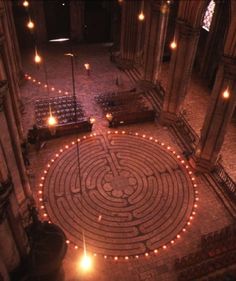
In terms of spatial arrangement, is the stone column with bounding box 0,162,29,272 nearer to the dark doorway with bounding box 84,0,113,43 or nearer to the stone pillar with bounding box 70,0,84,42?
the stone pillar with bounding box 70,0,84,42

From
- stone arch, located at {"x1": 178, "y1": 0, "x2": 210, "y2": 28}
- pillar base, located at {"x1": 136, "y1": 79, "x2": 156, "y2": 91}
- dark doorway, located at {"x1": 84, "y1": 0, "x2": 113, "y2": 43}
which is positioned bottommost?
pillar base, located at {"x1": 136, "y1": 79, "x2": 156, "y2": 91}

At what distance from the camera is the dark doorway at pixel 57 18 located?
94.2 ft

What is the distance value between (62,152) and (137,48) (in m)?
12.8

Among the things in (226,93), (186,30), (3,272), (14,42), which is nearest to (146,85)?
(186,30)

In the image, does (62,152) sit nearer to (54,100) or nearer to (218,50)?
(54,100)

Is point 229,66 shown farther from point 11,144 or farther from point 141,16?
point 141,16

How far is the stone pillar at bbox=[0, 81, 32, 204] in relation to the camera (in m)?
10.5

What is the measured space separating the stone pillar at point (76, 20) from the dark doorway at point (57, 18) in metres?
0.70

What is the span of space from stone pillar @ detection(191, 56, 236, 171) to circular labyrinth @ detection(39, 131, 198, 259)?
1.29 metres

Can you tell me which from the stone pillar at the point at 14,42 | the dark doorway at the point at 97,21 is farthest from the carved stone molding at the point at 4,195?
the dark doorway at the point at 97,21

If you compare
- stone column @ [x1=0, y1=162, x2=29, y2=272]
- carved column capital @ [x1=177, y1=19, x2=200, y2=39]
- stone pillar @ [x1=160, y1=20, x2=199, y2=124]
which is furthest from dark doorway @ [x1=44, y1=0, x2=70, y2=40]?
stone column @ [x1=0, y1=162, x2=29, y2=272]

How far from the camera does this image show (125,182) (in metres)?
17.5

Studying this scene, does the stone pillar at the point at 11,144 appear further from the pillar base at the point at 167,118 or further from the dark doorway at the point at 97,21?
the dark doorway at the point at 97,21

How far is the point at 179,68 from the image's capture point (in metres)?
19.0
